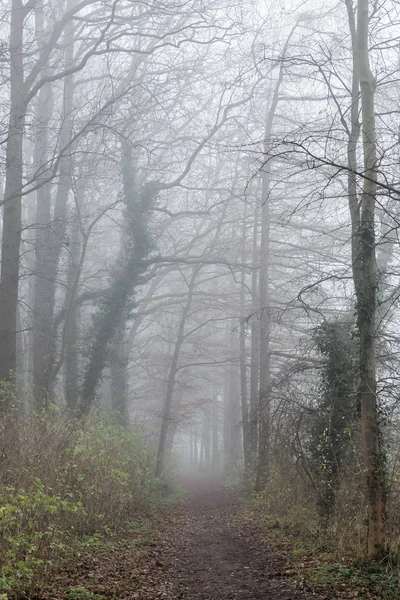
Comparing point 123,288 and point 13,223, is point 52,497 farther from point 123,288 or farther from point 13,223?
point 123,288

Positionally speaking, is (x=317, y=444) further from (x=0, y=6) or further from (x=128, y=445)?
(x=0, y=6)

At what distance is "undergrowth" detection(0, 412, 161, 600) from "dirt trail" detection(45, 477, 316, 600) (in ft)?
1.51

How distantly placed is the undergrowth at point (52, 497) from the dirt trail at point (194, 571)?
459 mm

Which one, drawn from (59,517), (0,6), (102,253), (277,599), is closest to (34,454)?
(59,517)

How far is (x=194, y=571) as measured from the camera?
832cm

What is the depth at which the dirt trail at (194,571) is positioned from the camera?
6.73m

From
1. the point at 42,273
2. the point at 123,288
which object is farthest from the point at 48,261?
the point at 123,288

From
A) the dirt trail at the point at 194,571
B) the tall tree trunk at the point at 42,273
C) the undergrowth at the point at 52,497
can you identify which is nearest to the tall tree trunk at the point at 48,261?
the tall tree trunk at the point at 42,273

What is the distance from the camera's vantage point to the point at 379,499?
7.50 meters

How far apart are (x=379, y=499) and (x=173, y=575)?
2935 millimetres

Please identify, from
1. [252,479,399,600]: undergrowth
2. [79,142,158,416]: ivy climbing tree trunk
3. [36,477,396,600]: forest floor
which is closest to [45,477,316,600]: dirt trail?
[36,477,396,600]: forest floor

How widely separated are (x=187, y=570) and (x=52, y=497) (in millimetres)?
2777

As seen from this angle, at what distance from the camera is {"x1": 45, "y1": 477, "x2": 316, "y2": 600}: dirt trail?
6.73 meters

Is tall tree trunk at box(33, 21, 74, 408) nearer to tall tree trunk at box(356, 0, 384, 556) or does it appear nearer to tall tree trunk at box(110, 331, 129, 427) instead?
tall tree trunk at box(110, 331, 129, 427)
